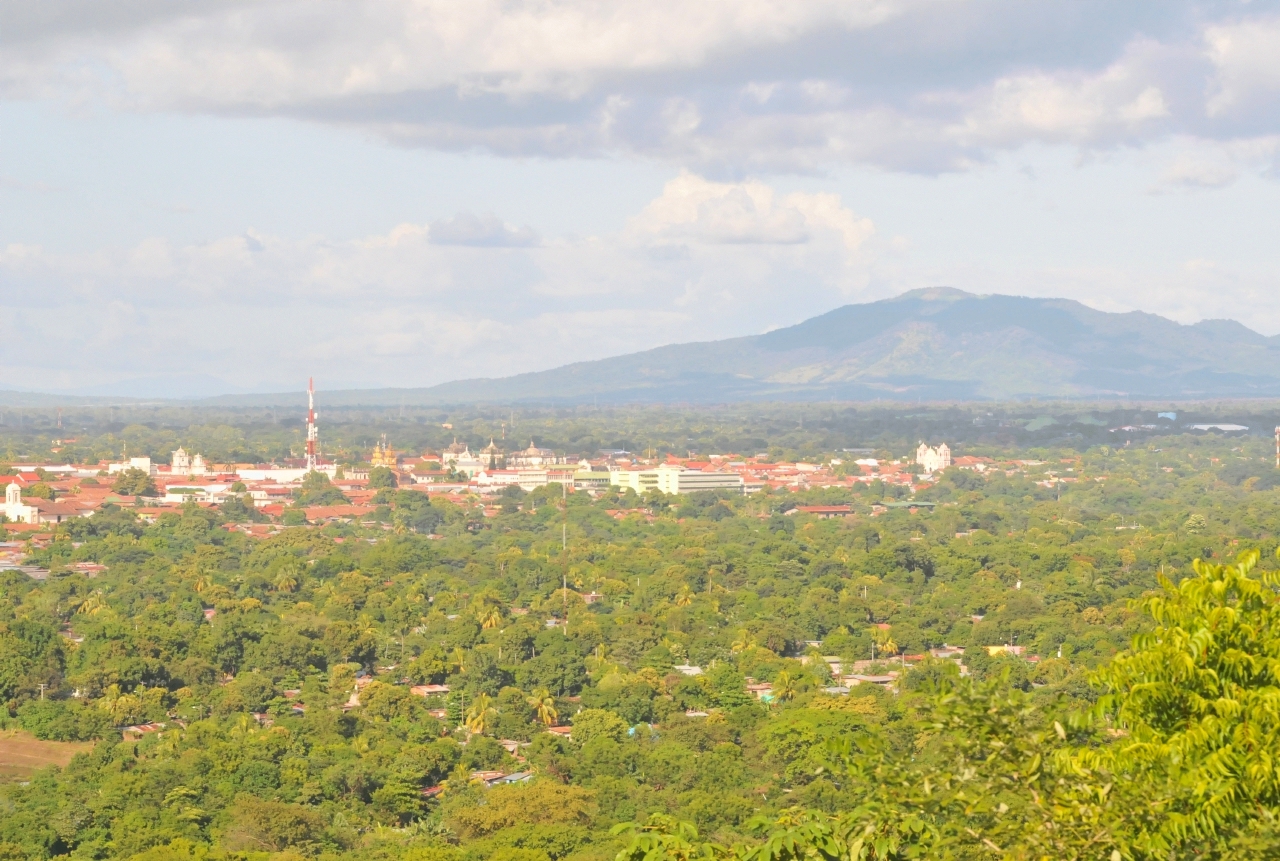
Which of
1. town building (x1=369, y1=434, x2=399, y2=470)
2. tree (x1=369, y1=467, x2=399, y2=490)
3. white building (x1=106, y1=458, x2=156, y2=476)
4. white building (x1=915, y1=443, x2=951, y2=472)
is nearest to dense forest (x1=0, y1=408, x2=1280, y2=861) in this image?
tree (x1=369, y1=467, x2=399, y2=490)

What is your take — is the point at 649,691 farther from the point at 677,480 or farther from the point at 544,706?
the point at 677,480

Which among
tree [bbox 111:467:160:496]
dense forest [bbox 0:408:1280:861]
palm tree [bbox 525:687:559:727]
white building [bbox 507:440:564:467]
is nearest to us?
dense forest [bbox 0:408:1280:861]

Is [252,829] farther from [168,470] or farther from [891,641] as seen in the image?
[168,470]

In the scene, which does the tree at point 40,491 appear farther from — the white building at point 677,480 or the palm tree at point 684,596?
the palm tree at point 684,596

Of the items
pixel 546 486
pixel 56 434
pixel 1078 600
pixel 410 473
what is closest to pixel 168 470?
pixel 410 473

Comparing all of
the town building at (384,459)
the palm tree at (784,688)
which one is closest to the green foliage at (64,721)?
the palm tree at (784,688)

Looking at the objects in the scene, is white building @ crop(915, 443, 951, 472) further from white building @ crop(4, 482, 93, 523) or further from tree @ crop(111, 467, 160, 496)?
white building @ crop(4, 482, 93, 523)
